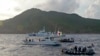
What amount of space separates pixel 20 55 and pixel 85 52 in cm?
2208

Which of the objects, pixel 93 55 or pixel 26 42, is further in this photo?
pixel 26 42

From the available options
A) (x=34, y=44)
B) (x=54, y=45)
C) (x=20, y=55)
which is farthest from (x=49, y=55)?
(x=34, y=44)

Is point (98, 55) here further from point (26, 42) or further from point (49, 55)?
point (26, 42)

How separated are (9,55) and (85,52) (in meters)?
25.7

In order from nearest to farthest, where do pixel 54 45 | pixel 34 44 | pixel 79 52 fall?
pixel 79 52 < pixel 54 45 < pixel 34 44

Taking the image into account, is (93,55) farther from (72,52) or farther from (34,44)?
(34,44)

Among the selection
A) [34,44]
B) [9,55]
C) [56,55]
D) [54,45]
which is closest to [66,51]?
[56,55]

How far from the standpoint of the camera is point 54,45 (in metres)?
154

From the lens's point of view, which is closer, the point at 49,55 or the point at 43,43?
the point at 49,55

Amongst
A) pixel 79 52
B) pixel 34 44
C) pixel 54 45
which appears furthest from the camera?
pixel 34 44

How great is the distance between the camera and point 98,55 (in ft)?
358

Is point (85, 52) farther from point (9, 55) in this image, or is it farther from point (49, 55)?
point (9, 55)

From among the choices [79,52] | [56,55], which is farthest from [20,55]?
[79,52]

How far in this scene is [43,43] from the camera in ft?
525
